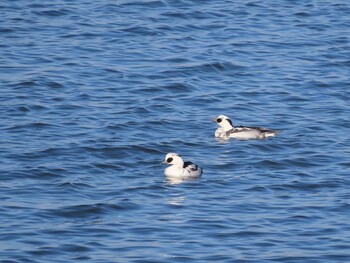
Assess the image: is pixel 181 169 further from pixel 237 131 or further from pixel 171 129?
pixel 171 129

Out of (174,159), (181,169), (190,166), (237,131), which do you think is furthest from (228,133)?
(181,169)

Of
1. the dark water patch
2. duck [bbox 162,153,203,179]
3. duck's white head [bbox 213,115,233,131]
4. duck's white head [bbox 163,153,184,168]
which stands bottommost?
the dark water patch

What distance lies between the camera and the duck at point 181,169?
→ 22.3 metres

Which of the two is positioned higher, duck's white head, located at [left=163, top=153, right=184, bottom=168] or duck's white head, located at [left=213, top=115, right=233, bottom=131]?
duck's white head, located at [left=213, top=115, right=233, bottom=131]

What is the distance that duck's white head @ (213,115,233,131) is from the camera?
84.4 ft

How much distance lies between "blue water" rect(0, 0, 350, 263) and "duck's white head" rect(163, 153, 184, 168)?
372 millimetres

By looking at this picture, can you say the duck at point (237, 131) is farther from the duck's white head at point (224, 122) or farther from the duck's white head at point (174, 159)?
the duck's white head at point (174, 159)

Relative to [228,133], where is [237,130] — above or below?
above

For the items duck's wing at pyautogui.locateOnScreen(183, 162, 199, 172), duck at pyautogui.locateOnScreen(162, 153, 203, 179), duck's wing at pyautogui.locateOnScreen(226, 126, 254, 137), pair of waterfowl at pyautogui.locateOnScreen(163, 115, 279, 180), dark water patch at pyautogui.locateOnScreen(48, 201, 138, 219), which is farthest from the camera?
duck's wing at pyautogui.locateOnScreen(226, 126, 254, 137)

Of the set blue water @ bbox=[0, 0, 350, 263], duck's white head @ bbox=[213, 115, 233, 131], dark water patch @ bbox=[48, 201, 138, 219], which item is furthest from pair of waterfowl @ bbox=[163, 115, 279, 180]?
dark water patch @ bbox=[48, 201, 138, 219]

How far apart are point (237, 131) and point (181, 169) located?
12.2ft

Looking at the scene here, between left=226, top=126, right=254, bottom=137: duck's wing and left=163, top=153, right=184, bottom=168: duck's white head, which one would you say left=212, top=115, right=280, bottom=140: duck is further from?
left=163, top=153, right=184, bottom=168: duck's white head

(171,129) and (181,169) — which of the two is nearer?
(181,169)

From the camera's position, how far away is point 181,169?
22312mm
